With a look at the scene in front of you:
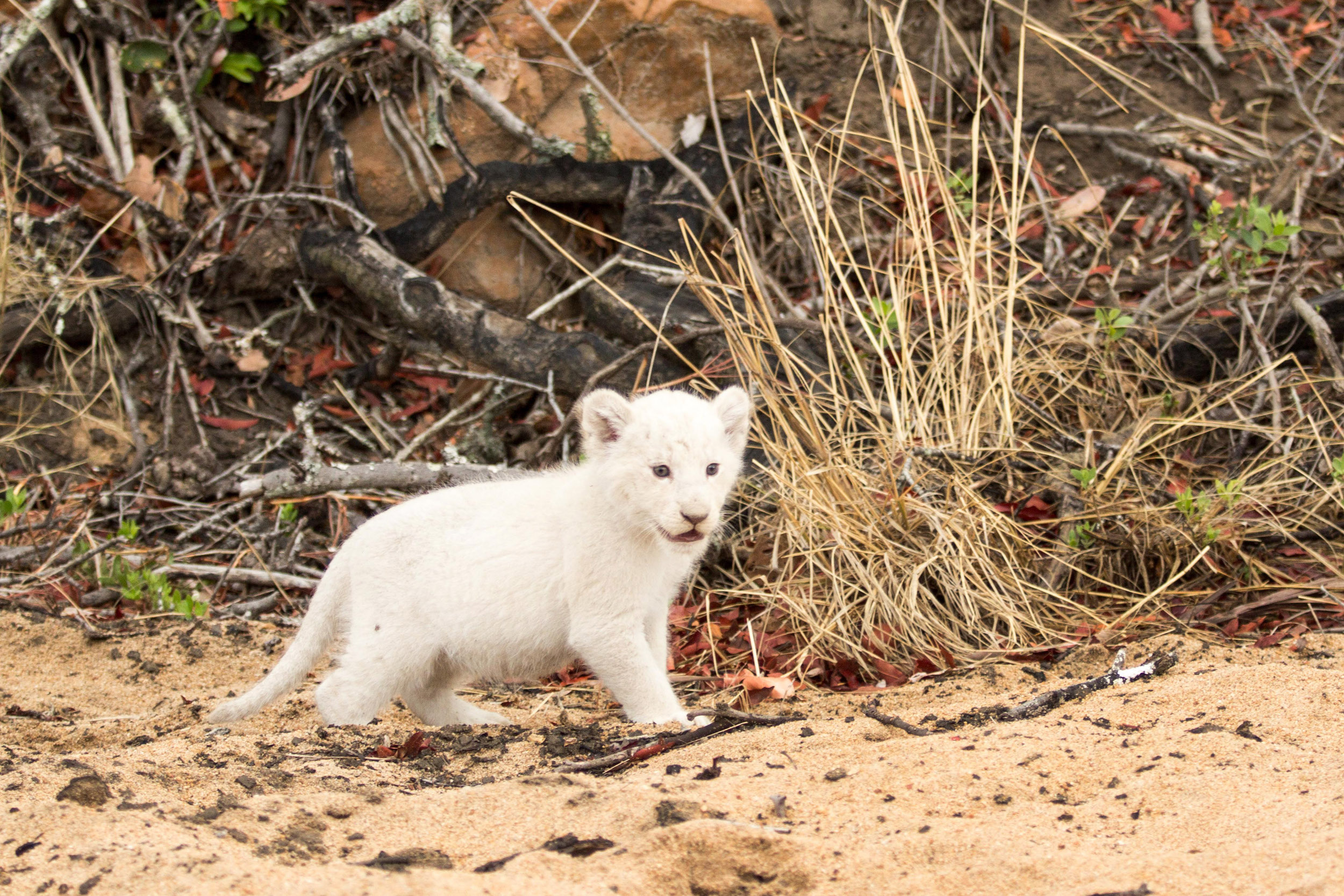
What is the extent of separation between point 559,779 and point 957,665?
176 centimetres

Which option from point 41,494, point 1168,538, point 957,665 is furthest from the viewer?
point 41,494

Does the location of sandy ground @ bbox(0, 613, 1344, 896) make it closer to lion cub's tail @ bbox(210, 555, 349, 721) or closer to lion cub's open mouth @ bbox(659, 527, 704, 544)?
lion cub's tail @ bbox(210, 555, 349, 721)

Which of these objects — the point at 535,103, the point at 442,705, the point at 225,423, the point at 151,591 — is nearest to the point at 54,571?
the point at 151,591

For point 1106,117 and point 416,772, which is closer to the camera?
point 416,772

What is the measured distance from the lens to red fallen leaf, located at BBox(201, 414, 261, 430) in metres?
6.25

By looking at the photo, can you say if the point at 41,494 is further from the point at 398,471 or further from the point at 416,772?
the point at 416,772

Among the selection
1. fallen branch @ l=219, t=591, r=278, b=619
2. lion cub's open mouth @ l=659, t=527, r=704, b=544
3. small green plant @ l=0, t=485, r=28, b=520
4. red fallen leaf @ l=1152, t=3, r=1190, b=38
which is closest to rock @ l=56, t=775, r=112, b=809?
lion cub's open mouth @ l=659, t=527, r=704, b=544

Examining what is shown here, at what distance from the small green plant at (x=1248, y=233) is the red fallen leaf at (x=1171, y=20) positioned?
2647mm

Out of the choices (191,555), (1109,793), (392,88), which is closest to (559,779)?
(1109,793)

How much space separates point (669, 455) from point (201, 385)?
3961mm

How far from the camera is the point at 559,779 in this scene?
2.73 meters

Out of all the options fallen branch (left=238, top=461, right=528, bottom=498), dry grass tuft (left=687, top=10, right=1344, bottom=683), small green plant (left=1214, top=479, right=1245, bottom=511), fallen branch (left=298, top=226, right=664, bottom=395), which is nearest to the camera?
small green plant (left=1214, top=479, right=1245, bottom=511)

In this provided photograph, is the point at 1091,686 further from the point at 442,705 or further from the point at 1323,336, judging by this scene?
the point at 1323,336

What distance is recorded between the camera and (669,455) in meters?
3.52
